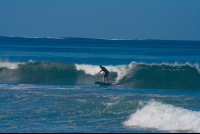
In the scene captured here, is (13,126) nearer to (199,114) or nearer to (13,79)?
(199,114)

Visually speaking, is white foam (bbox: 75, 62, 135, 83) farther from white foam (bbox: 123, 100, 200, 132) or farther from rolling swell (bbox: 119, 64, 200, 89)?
white foam (bbox: 123, 100, 200, 132)

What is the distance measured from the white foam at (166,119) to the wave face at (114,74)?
8.70 metres

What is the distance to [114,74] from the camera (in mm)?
21828

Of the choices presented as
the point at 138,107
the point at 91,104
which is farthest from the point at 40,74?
the point at 138,107

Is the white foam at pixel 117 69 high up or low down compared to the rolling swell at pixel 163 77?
up

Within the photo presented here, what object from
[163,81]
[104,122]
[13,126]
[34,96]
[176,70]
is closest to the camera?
[13,126]

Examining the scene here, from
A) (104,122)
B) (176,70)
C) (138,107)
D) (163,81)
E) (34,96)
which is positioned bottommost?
(104,122)

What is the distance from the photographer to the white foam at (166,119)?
26.2 ft

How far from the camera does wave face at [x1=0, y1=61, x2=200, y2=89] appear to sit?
1880 centimetres

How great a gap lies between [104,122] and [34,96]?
5366 millimetres

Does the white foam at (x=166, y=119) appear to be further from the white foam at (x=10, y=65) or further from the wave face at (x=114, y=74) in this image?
the white foam at (x=10, y=65)

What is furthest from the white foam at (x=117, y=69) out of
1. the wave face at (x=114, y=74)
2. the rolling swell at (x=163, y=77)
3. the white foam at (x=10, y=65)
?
the white foam at (x=10, y=65)

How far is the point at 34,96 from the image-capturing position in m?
12.9

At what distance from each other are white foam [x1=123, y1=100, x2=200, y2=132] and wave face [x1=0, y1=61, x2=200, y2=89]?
870 cm
